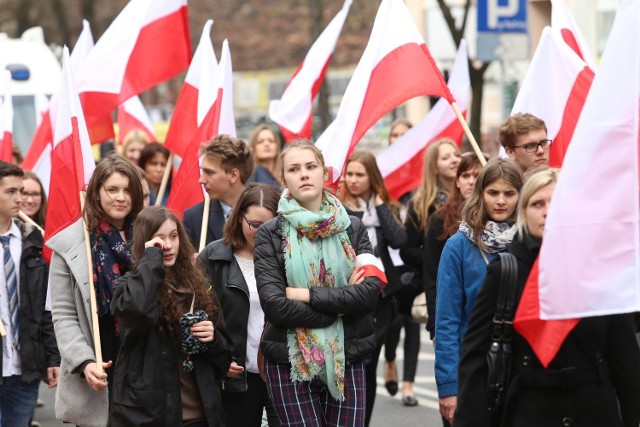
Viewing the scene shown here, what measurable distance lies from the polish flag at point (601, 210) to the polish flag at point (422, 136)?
5.75 metres

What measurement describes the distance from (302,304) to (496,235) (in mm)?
901

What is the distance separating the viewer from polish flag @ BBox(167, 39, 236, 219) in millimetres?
8562

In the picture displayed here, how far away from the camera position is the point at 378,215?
9312mm

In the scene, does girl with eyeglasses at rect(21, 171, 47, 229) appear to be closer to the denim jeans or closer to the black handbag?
the denim jeans

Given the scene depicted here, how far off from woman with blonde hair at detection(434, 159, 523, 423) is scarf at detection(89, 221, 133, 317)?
4.83ft

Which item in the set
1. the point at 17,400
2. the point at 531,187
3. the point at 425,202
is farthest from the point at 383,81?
the point at 531,187

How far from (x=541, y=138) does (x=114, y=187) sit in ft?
7.16

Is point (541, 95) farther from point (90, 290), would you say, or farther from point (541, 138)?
point (90, 290)

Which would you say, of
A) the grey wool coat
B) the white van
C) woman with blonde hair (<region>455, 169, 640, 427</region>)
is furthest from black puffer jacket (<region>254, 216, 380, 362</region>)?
the white van

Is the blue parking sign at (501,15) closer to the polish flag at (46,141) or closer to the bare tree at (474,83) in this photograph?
the bare tree at (474,83)

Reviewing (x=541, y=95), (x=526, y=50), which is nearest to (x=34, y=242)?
(x=541, y=95)

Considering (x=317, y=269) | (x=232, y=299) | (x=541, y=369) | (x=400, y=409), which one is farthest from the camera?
(x=400, y=409)

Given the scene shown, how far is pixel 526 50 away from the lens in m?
14.5

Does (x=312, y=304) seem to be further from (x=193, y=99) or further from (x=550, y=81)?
(x=193, y=99)
